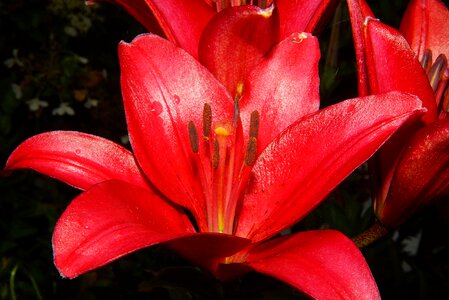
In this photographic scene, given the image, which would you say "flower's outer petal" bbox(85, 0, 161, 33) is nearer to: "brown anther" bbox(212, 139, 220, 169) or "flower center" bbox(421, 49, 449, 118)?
"brown anther" bbox(212, 139, 220, 169)

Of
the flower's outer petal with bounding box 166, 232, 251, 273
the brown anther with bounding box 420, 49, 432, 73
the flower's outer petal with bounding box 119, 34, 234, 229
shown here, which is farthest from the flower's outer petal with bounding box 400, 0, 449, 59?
the flower's outer petal with bounding box 166, 232, 251, 273

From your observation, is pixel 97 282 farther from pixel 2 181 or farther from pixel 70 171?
pixel 70 171

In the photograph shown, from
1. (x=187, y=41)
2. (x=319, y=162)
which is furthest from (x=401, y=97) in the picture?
(x=187, y=41)

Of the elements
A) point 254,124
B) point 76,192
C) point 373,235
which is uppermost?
point 254,124

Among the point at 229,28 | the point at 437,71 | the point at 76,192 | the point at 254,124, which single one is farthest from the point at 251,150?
the point at 76,192

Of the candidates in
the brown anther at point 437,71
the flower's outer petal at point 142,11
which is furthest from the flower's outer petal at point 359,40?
the flower's outer petal at point 142,11

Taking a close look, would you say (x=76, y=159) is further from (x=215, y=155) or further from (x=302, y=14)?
(x=302, y=14)
